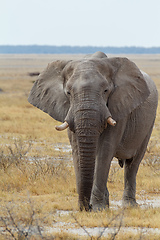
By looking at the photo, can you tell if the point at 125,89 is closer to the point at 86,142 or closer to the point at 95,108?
the point at 95,108

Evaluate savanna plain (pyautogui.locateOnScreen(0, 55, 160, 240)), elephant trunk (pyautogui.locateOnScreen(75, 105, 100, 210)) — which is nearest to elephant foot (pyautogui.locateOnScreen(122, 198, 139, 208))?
savanna plain (pyautogui.locateOnScreen(0, 55, 160, 240))

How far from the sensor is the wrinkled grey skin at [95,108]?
565 centimetres

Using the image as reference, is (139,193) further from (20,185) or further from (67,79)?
(67,79)

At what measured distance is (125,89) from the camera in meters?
6.39

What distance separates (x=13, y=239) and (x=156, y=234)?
1.64 m

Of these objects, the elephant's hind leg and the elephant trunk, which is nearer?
the elephant trunk

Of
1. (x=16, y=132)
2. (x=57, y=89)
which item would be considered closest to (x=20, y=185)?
(x=57, y=89)

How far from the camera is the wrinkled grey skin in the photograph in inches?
222

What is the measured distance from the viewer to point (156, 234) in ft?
18.2

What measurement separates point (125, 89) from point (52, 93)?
0.98 metres

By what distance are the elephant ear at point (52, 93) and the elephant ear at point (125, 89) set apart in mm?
627

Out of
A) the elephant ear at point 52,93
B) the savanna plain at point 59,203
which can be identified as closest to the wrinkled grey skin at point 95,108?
the elephant ear at point 52,93

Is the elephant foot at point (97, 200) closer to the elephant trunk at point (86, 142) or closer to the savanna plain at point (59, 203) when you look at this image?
the savanna plain at point (59, 203)

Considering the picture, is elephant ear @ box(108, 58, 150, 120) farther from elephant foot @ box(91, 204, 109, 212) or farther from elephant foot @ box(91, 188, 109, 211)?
elephant foot @ box(91, 204, 109, 212)
